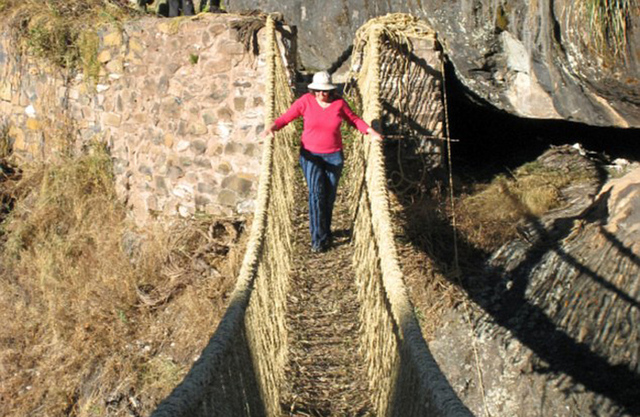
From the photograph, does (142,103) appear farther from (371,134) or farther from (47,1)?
(371,134)

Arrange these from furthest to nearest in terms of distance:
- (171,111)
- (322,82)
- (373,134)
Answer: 1. (171,111)
2. (322,82)
3. (373,134)

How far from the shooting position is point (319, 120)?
559 cm

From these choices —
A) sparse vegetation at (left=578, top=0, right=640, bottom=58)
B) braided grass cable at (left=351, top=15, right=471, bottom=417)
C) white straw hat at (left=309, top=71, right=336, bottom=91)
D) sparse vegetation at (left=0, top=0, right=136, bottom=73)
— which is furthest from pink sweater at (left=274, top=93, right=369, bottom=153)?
sparse vegetation at (left=0, top=0, right=136, bottom=73)

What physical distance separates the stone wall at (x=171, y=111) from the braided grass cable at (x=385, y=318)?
1848mm

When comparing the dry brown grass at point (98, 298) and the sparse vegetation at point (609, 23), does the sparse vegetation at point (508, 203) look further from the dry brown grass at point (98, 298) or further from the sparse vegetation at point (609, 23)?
the sparse vegetation at point (609, 23)

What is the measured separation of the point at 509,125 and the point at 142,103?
406 cm

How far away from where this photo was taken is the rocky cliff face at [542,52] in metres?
5.66

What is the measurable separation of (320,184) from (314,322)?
97cm

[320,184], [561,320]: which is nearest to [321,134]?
[320,184]

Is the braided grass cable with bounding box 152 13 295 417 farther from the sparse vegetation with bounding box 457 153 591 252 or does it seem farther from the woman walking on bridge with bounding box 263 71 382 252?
the sparse vegetation with bounding box 457 153 591 252

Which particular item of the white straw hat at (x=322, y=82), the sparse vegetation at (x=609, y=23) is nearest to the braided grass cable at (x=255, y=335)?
the white straw hat at (x=322, y=82)

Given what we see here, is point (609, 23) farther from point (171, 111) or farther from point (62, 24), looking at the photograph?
point (62, 24)

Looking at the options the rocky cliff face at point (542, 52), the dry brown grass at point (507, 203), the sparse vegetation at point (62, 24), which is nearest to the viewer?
the rocky cliff face at point (542, 52)

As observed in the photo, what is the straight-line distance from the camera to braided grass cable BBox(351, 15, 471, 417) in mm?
3023
